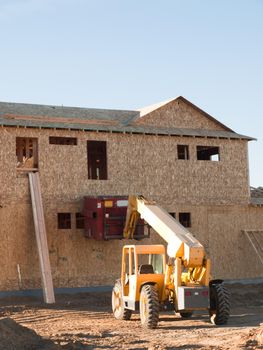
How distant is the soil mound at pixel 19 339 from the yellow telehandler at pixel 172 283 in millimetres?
3338

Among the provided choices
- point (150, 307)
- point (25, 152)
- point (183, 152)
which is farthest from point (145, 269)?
point (25, 152)

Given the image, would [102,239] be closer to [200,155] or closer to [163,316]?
[163,316]

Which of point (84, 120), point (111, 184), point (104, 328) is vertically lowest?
point (104, 328)

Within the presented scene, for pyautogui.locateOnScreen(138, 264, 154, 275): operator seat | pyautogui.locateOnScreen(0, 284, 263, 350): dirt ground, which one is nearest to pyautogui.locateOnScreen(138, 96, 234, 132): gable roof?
pyautogui.locateOnScreen(0, 284, 263, 350): dirt ground

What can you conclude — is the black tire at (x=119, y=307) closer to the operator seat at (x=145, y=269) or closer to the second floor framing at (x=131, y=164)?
the operator seat at (x=145, y=269)

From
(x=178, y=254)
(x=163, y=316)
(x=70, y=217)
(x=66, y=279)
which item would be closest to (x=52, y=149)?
(x=70, y=217)

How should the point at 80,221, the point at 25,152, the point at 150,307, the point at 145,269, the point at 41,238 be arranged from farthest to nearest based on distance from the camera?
1. the point at 25,152
2. the point at 80,221
3. the point at 41,238
4. the point at 145,269
5. the point at 150,307

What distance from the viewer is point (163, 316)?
1959 cm

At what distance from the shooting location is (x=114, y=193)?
2769 cm

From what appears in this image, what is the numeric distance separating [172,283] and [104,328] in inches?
84.5

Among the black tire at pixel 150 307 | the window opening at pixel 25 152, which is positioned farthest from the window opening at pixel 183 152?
the black tire at pixel 150 307

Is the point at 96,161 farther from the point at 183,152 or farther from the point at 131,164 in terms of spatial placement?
the point at 131,164

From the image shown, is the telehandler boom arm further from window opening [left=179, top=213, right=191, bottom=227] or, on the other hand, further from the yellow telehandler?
window opening [left=179, top=213, right=191, bottom=227]

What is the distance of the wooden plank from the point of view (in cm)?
2436
